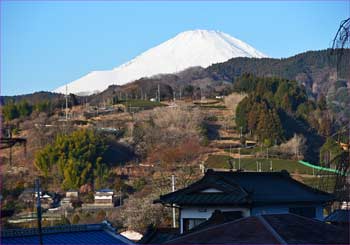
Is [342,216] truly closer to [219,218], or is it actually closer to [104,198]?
[219,218]

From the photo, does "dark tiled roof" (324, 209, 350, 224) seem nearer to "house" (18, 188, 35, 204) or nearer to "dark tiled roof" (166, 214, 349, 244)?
"dark tiled roof" (166, 214, 349, 244)

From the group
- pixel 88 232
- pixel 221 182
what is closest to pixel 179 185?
pixel 221 182

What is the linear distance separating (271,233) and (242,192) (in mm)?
6527

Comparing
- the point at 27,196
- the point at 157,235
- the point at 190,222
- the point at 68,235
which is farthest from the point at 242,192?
the point at 27,196

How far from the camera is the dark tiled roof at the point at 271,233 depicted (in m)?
9.02

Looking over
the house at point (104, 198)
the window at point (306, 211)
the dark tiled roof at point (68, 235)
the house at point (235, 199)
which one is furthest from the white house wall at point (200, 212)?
the house at point (104, 198)

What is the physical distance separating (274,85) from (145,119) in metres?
15.2

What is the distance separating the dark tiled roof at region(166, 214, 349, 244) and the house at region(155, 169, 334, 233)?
530cm

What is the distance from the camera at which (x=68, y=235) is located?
12.6 metres

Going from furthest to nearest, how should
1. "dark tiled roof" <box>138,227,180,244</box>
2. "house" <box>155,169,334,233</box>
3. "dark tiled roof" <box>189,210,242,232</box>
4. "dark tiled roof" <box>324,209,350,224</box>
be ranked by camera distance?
"house" <box>155,169,334,233</box>
"dark tiled roof" <box>138,227,180,244</box>
"dark tiled roof" <box>189,210,242,232</box>
"dark tiled roof" <box>324,209,350,224</box>

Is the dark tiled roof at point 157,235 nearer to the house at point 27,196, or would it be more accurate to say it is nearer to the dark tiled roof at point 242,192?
the dark tiled roof at point 242,192

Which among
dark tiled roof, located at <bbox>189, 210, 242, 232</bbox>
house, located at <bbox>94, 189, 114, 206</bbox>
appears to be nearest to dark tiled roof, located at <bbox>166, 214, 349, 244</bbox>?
dark tiled roof, located at <bbox>189, 210, 242, 232</bbox>

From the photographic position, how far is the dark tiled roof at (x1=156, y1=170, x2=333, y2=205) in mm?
15580

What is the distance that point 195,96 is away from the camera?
87.6 metres
